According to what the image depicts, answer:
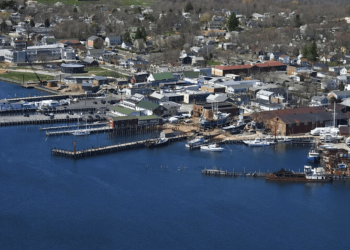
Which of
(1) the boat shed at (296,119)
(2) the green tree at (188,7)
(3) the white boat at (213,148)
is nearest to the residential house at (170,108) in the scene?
(1) the boat shed at (296,119)

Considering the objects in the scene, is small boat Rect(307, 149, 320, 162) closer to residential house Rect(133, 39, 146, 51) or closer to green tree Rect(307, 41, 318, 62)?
green tree Rect(307, 41, 318, 62)

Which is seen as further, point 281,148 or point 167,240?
point 281,148

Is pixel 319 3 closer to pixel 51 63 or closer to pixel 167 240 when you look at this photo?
pixel 51 63

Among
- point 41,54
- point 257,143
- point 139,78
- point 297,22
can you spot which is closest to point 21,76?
point 41,54

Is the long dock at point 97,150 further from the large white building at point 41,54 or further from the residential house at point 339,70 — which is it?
the large white building at point 41,54

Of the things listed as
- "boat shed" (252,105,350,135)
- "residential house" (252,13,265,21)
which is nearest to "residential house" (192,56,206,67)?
"boat shed" (252,105,350,135)

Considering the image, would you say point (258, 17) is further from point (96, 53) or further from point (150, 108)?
point (150, 108)

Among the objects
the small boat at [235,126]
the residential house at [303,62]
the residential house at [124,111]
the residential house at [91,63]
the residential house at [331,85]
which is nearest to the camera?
the small boat at [235,126]

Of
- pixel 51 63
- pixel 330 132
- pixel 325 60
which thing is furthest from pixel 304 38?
pixel 330 132
